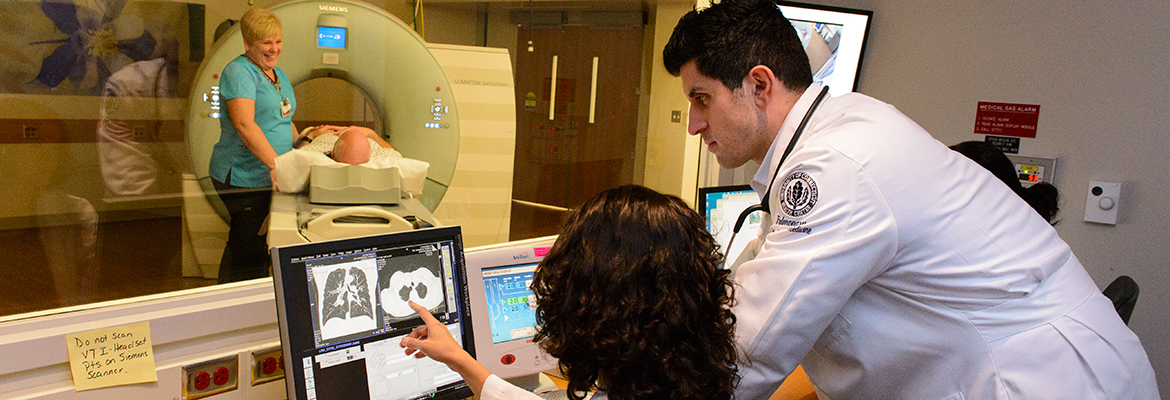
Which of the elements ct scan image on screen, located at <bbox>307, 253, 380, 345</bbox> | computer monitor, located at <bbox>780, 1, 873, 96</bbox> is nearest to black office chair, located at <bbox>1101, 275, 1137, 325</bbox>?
computer monitor, located at <bbox>780, 1, 873, 96</bbox>

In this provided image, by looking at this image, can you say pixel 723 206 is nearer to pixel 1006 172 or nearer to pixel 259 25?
pixel 1006 172

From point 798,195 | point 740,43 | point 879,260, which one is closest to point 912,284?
point 879,260

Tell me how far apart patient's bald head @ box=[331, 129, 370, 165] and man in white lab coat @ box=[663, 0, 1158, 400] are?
33.6 inches

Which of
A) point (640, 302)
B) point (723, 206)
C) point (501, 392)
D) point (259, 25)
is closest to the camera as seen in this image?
point (640, 302)

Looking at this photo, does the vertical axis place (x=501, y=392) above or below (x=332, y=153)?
below

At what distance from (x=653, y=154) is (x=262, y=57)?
137cm

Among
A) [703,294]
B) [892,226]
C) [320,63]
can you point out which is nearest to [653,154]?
[320,63]

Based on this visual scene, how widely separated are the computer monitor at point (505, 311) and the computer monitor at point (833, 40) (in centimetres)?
154

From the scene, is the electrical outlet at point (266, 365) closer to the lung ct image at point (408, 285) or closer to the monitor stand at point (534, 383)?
the lung ct image at point (408, 285)

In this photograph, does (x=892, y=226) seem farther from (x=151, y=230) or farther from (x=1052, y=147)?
(x=1052, y=147)

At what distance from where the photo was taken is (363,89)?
6.07ft

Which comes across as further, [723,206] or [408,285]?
[723,206]

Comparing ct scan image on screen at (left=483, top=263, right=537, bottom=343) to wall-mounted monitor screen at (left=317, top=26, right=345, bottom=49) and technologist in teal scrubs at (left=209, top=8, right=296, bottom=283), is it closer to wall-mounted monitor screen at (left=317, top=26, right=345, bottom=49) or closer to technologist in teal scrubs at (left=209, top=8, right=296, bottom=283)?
technologist in teal scrubs at (left=209, top=8, right=296, bottom=283)

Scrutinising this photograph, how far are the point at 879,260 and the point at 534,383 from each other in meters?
0.80
